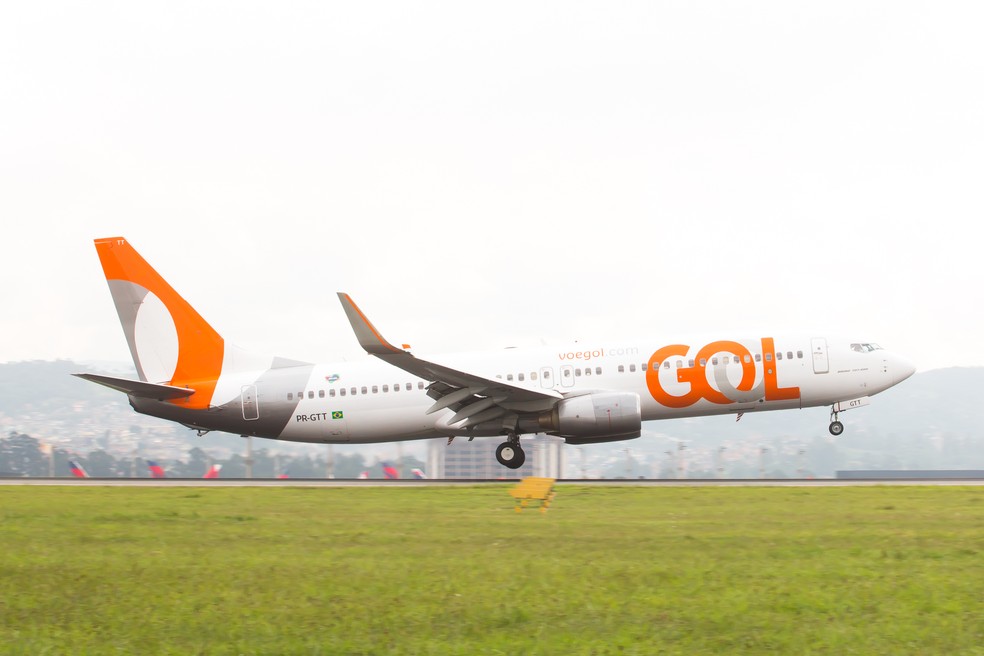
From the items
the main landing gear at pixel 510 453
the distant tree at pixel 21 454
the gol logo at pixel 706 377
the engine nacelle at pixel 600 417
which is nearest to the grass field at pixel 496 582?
the engine nacelle at pixel 600 417

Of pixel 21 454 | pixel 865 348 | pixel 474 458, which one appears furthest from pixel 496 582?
pixel 21 454

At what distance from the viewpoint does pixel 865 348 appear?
29703 mm

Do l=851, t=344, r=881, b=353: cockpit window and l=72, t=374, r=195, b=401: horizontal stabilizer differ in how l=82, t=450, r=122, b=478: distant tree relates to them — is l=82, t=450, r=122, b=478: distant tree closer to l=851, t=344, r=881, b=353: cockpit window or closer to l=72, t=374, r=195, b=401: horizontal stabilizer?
l=72, t=374, r=195, b=401: horizontal stabilizer

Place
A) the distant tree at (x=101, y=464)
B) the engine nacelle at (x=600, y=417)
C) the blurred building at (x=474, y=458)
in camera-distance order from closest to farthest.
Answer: the engine nacelle at (x=600, y=417)
the blurred building at (x=474, y=458)
the distant tree at (x=101, y=464)

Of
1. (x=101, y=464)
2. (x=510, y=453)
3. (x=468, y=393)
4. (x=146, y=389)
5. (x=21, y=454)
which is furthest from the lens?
(x=101, y=464)

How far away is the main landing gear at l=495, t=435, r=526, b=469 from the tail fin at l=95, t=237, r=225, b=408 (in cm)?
894

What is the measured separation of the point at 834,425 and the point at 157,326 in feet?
66.9

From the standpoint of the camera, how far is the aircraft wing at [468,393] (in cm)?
2591

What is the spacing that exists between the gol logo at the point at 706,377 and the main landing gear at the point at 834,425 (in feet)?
5.91

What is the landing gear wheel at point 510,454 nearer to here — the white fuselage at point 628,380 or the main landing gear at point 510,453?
the main landing gear at point 510,453

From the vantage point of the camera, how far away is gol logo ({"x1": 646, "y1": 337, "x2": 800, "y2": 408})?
2847 cm

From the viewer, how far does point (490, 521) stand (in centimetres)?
1653

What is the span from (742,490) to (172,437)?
80.1 metres

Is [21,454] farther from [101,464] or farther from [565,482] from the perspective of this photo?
[565,482]
